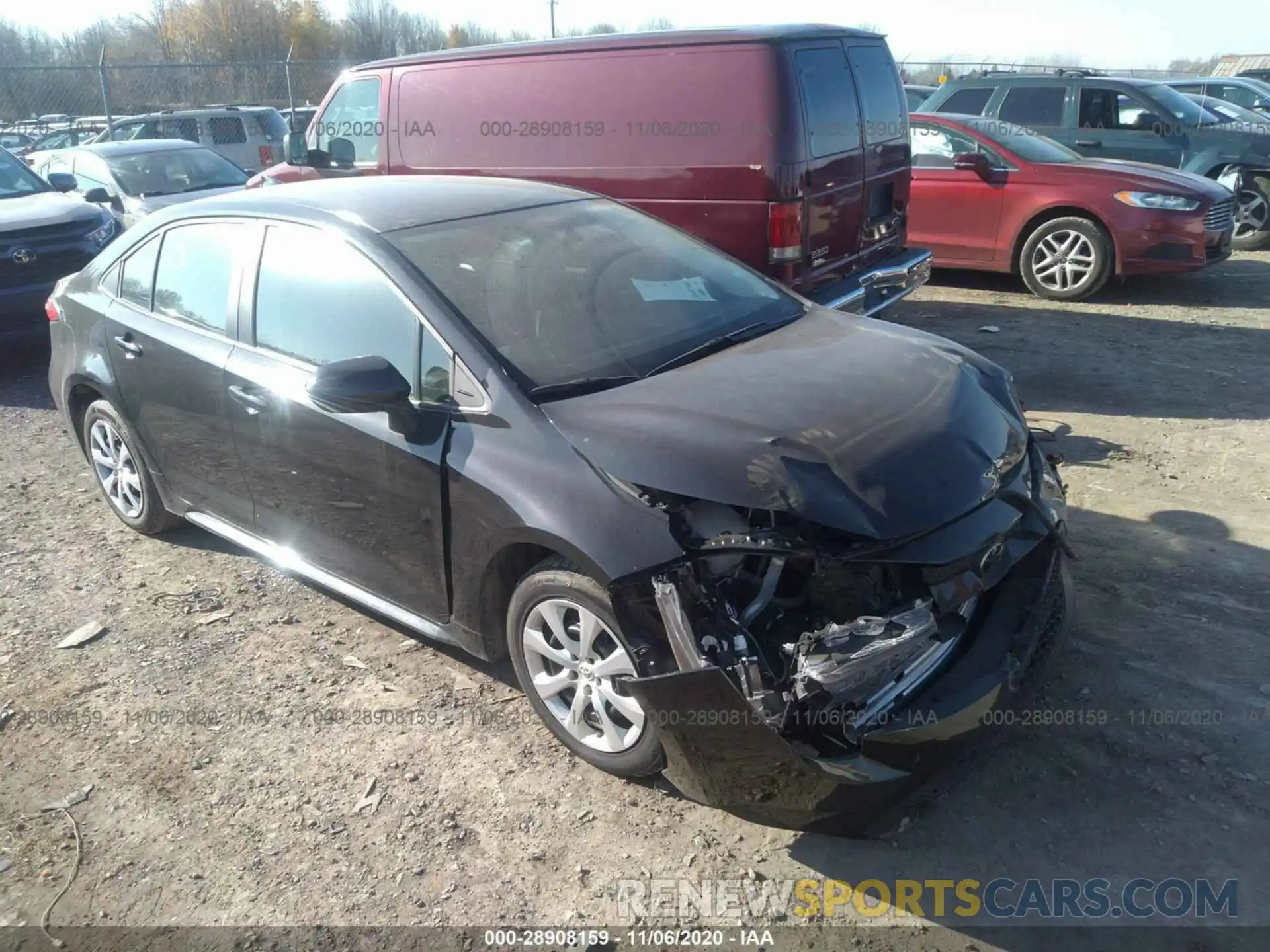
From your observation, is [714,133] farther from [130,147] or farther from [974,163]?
[130,147]

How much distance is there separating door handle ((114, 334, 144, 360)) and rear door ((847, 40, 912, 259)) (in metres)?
4.47

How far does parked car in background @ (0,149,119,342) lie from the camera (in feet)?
25.3

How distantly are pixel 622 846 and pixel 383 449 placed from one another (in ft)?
4.96

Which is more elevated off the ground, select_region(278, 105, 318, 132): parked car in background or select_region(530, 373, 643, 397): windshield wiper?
select_region(278, 105, 318, 132): parked car in background

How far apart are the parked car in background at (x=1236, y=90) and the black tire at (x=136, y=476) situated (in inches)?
613

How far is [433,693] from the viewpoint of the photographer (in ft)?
12.0

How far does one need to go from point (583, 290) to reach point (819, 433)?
3.88ft

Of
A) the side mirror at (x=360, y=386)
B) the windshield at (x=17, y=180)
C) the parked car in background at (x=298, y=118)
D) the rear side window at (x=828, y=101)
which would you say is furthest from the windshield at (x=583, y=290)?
the parked car in background at (x=298, y=118)

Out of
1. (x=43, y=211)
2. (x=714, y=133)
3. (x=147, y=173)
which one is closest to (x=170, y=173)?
(x=147, y=173)

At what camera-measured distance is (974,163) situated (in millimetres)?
9055

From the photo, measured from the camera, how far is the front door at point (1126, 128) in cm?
1105

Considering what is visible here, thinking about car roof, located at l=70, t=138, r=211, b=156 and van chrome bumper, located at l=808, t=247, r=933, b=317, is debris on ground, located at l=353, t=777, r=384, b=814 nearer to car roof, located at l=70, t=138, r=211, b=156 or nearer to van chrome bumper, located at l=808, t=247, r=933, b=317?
van chrome bumper, located at l=808, t=247, r=933, b=317

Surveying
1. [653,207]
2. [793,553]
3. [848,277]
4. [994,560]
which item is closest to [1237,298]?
[848,277]

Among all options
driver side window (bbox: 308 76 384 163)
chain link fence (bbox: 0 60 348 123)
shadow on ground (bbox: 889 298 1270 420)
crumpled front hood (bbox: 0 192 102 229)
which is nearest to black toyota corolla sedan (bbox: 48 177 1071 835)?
shadow on ground (bbox: 889 298 1270 420)
